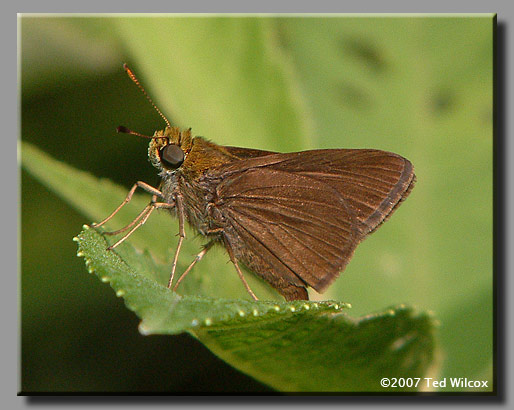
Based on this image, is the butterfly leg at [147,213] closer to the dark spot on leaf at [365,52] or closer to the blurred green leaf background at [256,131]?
the blurred green leaf background at [256,131]

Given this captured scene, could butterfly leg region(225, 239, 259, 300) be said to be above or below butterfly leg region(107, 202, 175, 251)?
below

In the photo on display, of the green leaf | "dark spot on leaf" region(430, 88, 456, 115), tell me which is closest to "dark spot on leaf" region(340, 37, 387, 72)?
"dark spot on leaf" region(430, 88, 456, 115)

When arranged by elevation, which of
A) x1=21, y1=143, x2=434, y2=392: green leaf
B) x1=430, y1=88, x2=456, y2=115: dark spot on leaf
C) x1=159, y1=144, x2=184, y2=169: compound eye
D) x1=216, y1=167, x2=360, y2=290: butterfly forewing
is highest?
x1=430, y1=88, x2=456, y2=115: dark spot on leaf

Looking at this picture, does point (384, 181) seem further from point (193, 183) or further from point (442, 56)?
point (442, 56)

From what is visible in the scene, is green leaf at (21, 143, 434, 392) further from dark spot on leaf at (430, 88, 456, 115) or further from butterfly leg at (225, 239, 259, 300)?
dark spot on leaf at (430, 88, 456, 115)

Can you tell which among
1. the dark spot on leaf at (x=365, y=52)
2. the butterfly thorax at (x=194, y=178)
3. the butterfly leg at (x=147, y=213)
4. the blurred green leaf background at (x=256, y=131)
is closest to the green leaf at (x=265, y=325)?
the butterfly leg at (x=147, y=213)

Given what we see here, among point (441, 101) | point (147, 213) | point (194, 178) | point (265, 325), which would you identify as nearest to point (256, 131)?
point (194, 178)

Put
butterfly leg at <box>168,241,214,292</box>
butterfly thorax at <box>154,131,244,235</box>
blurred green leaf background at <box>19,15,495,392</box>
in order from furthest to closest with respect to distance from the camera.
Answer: blurred green leaf background at <box>19,15,495,392</box>, butterfly thorax at <box>154,131,244,235</box>, butterfly leg at <box>168,241,214,292</box>
